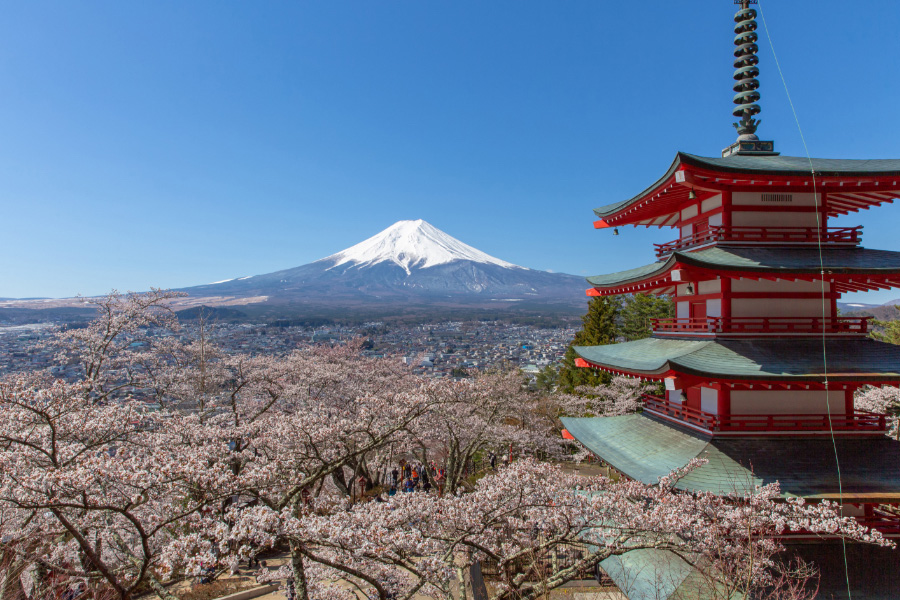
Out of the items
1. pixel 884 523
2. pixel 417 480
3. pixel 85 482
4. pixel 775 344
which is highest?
pixel 775 344

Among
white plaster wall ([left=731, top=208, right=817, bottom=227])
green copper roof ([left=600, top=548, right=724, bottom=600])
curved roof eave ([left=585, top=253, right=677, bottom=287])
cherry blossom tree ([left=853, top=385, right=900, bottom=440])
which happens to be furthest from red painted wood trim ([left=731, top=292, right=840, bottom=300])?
cherry blossom tree ([left=853, top=385, right=900, bottom=440])

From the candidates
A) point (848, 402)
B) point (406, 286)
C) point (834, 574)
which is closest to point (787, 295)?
point (848, 402)

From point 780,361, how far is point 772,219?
2490 mm

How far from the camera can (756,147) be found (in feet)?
26.4

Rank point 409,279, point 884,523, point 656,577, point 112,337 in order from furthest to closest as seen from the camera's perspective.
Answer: point 409,279
point 112,337
point 884,523
point 656,577

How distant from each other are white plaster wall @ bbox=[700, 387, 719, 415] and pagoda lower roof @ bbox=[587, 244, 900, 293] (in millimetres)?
2028

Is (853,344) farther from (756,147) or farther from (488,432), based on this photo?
(488,432)

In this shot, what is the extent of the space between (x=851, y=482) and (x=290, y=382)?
14608 millimetres

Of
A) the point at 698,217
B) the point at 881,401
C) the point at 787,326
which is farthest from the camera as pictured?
the point at 881,401

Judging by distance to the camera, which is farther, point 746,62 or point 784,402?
point 746,62

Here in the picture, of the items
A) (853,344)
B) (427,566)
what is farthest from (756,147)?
(427,566)

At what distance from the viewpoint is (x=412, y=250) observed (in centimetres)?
13350

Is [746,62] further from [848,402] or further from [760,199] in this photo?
[848,402]

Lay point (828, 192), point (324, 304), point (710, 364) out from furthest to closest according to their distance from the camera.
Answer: point (324, 304) → point (828, 192) → point (710, 364)
